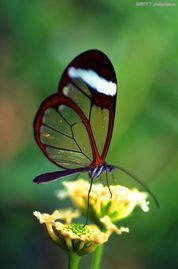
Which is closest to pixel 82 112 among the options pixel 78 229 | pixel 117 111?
pixel 78 229

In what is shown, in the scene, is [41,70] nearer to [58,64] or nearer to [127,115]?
[58,64]

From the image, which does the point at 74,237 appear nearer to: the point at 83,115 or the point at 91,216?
the point at 91,216

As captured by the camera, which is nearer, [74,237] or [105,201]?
[74,237]

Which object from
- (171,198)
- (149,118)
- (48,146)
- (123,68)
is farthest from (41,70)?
(48,146)

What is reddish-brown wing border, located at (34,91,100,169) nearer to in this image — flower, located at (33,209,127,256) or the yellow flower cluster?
the yellow flower cluster

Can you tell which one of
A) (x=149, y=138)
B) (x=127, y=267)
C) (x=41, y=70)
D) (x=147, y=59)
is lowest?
(x=127, y=267)

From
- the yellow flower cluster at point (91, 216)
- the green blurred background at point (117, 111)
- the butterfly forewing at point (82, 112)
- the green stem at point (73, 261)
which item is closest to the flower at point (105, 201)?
the yellow flower cluster at point (91, 216)

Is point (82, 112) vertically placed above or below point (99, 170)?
above
